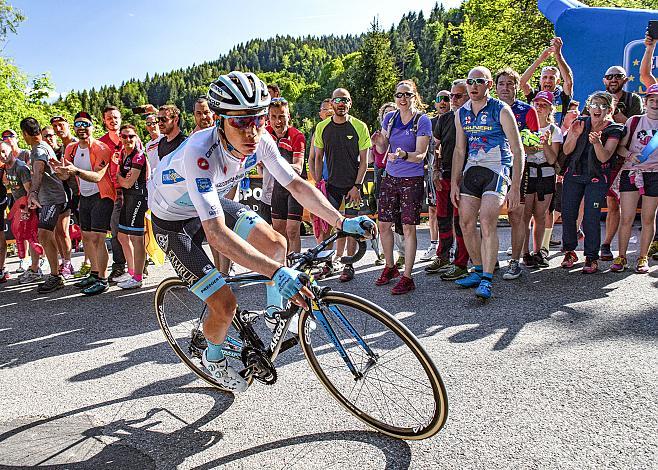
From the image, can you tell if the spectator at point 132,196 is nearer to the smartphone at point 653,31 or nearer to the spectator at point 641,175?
the spectator at point 641,175

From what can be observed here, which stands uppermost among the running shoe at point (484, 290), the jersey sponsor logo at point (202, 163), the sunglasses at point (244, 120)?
the sunglasses at point (244, 120)

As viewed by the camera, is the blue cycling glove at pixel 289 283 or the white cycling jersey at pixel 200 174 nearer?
the blue cycling glove at pixel 289 283

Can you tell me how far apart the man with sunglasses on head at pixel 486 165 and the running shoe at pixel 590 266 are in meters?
1.56

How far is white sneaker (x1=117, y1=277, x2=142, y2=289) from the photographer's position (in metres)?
7.07

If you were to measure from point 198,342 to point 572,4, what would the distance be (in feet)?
42.0

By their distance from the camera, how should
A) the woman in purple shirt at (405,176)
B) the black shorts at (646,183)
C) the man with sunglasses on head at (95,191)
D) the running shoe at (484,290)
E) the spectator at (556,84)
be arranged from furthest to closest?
the spectator at (556,84) → the man with sunglasses on head at (95,191) → the black shorts at (646,183) → the woman in purple shirt at (405,176) → the running shoe at (484,290)

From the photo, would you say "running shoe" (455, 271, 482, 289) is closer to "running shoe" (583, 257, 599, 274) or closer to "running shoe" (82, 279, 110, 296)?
"running shoe" (583, 257, 599, 274)

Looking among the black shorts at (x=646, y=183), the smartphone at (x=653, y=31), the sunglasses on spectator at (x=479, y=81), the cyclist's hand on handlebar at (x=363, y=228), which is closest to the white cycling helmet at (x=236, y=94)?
the cyclist's hand on handlebar at (x=363, y=228)

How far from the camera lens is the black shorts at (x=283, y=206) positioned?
269 inches

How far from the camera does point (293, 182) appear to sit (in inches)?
140

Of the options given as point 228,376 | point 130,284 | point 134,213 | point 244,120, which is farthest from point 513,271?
point 130,284

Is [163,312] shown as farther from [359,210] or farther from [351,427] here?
[359,210]

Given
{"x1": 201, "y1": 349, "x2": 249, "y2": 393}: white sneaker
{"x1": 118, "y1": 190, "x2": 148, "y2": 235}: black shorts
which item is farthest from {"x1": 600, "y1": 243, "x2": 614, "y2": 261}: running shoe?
{"x1": 118, "y1": 190, "x2": 148, "y2": 235}: black shorts

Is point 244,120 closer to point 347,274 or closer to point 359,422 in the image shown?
point 359,422
